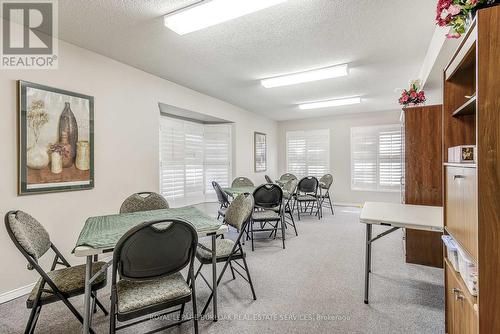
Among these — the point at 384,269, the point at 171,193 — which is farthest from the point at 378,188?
the point at 171,193

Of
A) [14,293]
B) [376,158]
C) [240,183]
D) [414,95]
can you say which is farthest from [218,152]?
[376,158]

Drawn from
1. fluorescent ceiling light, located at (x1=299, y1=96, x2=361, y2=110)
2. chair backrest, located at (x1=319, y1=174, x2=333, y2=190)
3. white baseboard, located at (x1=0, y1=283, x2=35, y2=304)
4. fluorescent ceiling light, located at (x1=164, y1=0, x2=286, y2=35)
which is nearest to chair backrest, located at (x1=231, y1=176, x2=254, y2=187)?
chair backrest, located at (x1=319, y1=174, x2=333, y2=190)

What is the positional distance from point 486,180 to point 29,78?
3579 mm

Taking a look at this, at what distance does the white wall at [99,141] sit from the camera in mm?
2248

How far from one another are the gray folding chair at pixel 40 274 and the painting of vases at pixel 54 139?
88cm

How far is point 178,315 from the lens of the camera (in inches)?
80.4

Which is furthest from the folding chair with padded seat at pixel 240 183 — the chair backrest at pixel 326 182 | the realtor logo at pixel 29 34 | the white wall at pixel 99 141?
the realtor logo at pixel 29 34

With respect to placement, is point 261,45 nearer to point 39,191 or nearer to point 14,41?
point 14,41

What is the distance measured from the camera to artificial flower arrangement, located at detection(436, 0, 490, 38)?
3.66 feet

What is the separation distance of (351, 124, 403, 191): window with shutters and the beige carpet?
3331mm

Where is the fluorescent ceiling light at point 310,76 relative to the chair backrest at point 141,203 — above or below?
above

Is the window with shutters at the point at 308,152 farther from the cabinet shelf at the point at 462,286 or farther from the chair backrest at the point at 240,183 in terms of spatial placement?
the cabinet shelf at the point at 462,286

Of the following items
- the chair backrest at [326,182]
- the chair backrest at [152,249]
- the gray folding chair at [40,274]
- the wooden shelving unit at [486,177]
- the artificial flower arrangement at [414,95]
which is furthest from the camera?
the chair backrest at [326,182]

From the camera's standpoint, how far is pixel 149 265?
57.2 inches
